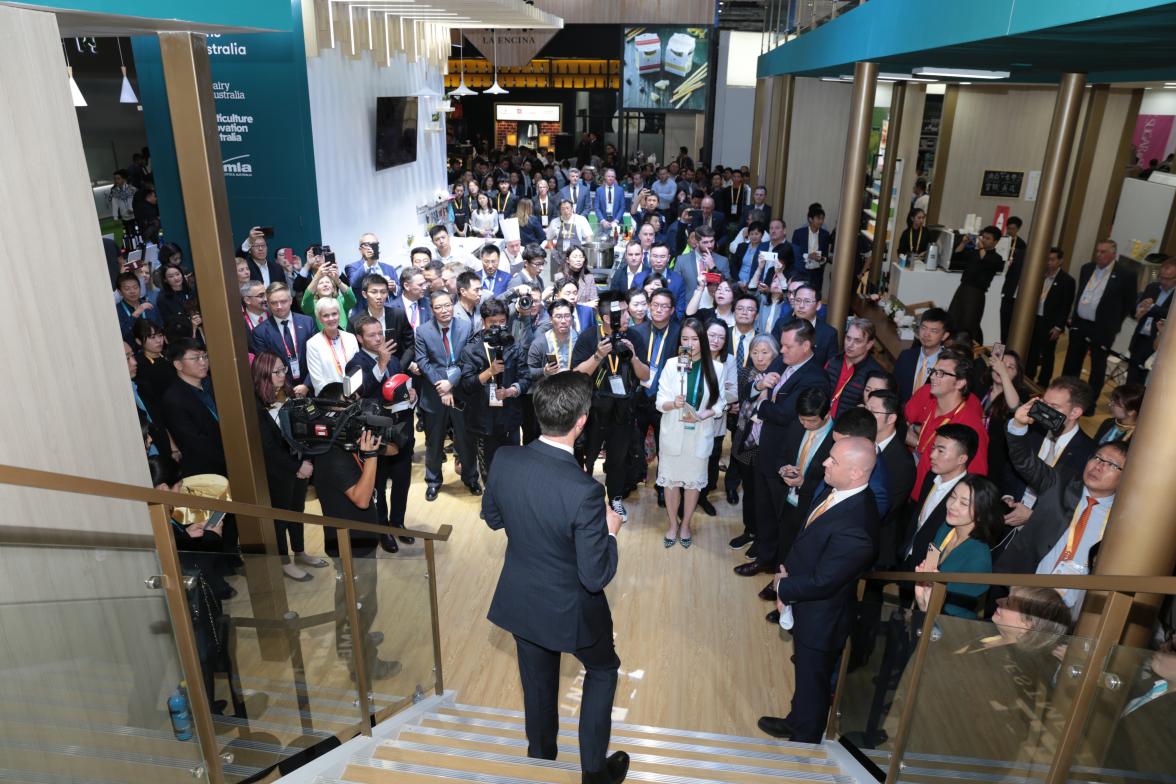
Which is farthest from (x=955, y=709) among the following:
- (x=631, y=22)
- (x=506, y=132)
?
(x=506, y=132)

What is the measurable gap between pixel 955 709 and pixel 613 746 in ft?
5.22

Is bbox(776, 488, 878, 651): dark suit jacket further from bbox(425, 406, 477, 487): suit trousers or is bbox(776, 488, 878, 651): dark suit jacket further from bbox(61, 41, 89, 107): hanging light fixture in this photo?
bbox(425, 406, 477, 487): suit trousers

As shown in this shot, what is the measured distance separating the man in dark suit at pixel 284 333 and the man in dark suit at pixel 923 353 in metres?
4.28

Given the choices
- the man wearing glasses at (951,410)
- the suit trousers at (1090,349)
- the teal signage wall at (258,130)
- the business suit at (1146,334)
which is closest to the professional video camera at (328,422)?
the man wearing glasses at (951,410)

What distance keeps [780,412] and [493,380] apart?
84.4 inches

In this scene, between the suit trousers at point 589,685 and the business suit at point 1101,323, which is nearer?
the suit trousers at point 589,685

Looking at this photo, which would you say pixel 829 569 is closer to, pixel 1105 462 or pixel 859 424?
pixel 859 424

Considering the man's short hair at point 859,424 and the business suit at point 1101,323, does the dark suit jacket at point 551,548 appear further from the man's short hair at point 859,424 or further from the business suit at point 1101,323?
the business suit at point 1101,323

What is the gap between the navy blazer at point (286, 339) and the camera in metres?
6.07

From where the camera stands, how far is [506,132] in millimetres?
26141

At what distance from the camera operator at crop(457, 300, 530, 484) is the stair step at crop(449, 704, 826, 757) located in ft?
7.04

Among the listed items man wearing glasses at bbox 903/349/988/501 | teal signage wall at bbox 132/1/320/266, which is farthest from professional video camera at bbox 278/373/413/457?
teal signage wall at bbox 132/1/320/266

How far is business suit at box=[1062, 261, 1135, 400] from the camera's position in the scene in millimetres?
7859

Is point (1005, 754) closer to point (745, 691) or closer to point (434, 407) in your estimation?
point (745, 691)
